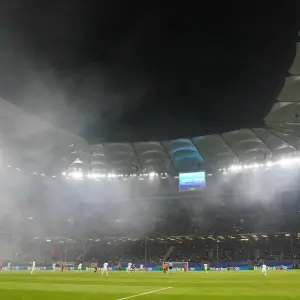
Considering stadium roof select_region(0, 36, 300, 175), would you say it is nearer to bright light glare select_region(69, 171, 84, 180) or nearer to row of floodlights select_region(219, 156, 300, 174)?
row of floodlights select_region(219, 156, 300, 174)

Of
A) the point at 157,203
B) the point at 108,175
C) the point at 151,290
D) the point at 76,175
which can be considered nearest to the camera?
the point at 151,290

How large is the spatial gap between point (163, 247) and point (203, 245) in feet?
21.7

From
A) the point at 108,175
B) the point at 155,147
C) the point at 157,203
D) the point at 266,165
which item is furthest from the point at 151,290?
the point at 157,203

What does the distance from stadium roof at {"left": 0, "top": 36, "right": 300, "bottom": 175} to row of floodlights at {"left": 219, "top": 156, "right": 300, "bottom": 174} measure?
608 mm

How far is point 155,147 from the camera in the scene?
5259 cm

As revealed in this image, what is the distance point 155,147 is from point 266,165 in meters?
15.3

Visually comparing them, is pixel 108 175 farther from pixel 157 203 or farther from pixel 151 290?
pixel 151 290

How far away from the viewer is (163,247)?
61.9 m

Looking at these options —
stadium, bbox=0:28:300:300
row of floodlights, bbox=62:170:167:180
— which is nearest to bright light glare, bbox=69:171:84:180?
row of floodlights, bbox=62:170:167:180

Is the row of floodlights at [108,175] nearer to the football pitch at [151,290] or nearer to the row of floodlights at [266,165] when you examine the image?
the row of floodlights at [266,165]

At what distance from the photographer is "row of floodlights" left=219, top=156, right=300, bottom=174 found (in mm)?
48188

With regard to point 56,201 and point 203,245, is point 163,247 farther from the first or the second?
point 56,201

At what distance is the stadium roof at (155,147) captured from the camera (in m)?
33.4

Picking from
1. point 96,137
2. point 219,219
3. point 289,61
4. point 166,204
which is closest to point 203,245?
point 219,219
